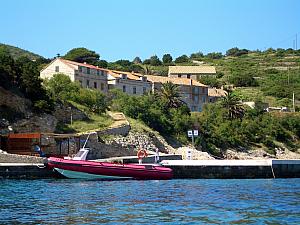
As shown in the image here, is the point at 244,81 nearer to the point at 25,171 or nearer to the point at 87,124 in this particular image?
the point at 87,124

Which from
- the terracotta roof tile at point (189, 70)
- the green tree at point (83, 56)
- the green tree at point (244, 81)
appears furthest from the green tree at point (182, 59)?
the green tree at point (83, 56)

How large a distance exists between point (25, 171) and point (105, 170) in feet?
20.2

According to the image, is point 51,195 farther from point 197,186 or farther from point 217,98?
point 217,98

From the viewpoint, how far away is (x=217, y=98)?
10956 cm

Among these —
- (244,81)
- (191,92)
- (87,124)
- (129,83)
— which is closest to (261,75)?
(244,81)

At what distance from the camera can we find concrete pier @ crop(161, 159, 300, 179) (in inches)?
1938

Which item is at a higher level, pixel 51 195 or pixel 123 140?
pixel 123 140

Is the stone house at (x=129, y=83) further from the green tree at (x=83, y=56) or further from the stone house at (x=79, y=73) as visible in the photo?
the green tree at (x=83, y=56)

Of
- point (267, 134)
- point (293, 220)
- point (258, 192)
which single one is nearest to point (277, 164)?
point (258, 192)

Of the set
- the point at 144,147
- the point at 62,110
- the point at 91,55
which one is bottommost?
the point at 144,147

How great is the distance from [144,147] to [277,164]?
1781 cm

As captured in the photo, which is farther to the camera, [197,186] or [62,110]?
[62,110]

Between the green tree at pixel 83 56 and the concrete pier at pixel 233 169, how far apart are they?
74.5 metres

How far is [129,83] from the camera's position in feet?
308
